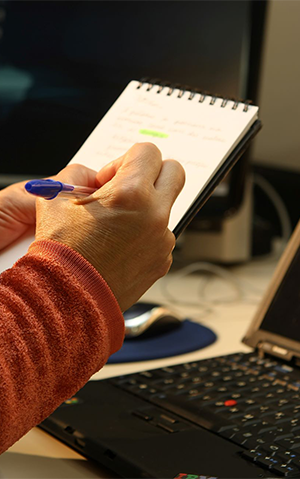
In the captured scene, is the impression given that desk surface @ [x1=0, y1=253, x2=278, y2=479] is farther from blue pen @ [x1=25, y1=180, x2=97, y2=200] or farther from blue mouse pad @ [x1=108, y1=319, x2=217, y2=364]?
blue pen @ [x1=25, y1=180, x2=97, y2=200]

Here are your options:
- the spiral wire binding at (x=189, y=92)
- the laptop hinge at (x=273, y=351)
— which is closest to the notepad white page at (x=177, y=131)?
the spiral wire binding at (x=189, y=92)

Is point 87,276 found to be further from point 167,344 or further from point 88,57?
point 88,57

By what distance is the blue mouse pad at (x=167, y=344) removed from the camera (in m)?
0.64

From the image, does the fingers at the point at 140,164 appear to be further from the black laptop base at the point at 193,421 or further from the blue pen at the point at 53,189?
the black laptop base at the point at 193,421

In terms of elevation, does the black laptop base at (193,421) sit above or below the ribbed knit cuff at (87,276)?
below

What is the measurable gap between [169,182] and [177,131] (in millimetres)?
118

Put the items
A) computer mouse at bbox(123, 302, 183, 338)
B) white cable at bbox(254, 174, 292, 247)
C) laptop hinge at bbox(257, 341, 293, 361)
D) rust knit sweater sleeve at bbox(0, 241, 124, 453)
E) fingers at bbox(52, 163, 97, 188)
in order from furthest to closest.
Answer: white cable at bbox(254, 174, 292, 247)
computer mouse at bbox(123, 302, 183, 338)
laptop hinge at bbox(257, 341, 293, 361)
fingers at bbox(52, 163, 97, 188)
rust knit sweater sleeve at bbox(0, 241, 124, 453)

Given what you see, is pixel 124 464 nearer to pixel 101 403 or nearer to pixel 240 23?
pixel 101 403

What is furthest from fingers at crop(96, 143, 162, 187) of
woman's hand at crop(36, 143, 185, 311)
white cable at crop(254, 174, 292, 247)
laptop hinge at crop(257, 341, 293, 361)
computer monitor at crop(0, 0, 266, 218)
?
white cable at crop(254, 174, 292, 247)

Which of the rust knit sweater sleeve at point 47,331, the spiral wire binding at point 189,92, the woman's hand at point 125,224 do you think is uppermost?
the spiral wire binding at point 189,92

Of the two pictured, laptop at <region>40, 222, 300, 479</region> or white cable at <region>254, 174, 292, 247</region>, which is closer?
laptop at <region>40, 222, 300, 479</region>

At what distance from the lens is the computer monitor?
29.6 inches

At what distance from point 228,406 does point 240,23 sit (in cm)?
59

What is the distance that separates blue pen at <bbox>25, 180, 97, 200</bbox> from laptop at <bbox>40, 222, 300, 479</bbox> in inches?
6.9
